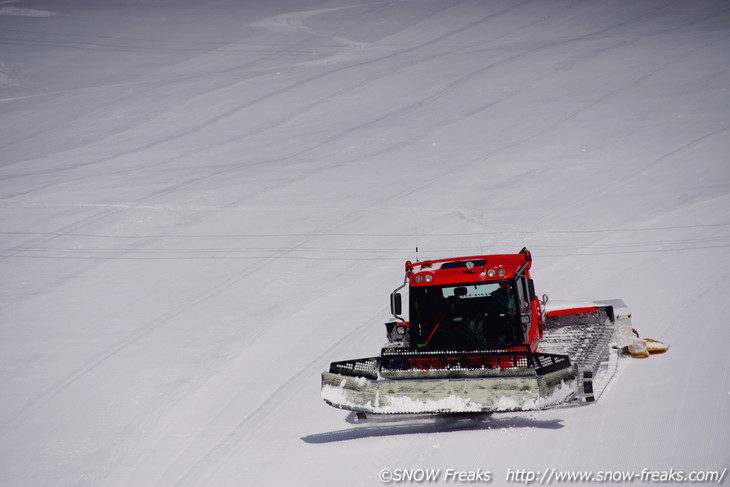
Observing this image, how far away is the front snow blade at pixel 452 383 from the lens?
790 centimetres

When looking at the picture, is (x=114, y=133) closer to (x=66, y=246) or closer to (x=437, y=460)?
(x=66, y=246)

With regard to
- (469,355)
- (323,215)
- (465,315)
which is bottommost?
(469,355)

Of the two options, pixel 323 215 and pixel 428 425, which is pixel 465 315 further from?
pixel 323 215

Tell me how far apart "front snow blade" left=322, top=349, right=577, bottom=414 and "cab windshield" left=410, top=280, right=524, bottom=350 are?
0.66 metres

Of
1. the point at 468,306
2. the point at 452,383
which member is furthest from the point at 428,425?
the point at 468,306

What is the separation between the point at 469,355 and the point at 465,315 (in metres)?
0.96

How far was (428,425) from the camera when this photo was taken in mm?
8672

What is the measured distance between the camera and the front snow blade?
25.9 ft

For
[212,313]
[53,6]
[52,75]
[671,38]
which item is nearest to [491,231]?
[212,313]

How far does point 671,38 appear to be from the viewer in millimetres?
30484

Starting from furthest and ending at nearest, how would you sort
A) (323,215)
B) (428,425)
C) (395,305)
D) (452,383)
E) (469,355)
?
(323,215) < (395,305) < (428,425) < (469,355) < (452,383)

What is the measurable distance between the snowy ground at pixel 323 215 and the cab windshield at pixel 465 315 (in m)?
0.99

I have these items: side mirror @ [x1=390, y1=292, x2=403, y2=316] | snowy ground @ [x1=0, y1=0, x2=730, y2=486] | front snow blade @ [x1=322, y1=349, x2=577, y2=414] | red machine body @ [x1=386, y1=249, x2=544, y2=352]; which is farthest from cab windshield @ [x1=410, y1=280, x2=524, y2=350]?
snowy ground @ [x1=0, y1=0, x2=730, y2=486]

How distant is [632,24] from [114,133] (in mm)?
18947
